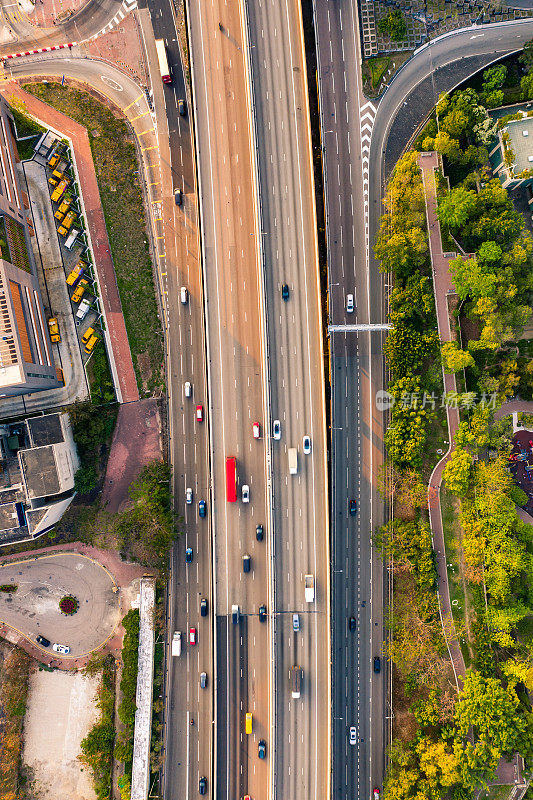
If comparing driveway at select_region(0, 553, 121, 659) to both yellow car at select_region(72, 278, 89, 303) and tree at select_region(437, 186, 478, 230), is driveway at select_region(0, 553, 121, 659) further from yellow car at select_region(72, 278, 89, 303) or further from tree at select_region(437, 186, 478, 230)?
tree at select_region(437, 186, 478, 230)

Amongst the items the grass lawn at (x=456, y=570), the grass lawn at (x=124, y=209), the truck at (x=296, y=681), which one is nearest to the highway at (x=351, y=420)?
the truck at (x=296, y=681)

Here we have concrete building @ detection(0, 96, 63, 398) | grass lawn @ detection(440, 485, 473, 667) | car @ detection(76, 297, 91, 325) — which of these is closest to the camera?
concrete building @ detection(0, 96, 63, 398)

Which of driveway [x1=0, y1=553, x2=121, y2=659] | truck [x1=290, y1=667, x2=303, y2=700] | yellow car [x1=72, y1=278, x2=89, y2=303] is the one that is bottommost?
truck [x1=290, y1=667, x2=303, y2=700]

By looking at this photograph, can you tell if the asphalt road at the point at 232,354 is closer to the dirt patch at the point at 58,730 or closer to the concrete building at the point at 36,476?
the dirt patch at the point at 58,730

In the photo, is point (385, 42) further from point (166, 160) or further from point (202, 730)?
point (202, 730)

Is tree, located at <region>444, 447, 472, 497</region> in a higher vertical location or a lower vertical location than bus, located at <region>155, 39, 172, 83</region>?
lower

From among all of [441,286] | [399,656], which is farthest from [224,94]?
[399,656]

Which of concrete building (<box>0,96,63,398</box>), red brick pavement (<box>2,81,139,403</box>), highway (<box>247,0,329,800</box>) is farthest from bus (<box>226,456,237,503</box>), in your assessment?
concrete building (<box>0,96,63,398</box>)
